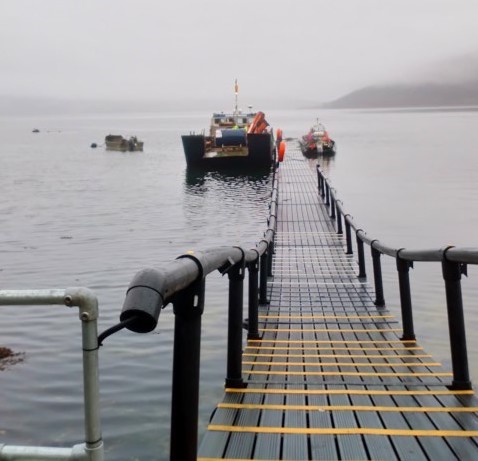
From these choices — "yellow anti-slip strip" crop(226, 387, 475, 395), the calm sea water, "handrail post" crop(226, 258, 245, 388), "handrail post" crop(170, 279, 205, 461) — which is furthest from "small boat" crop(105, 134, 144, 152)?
"handrail post" crop(170, 279, 205, 461)

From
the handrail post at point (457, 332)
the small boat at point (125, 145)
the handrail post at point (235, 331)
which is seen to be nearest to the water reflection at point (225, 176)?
the small boat at point (125, 145)

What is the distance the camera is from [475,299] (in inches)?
501

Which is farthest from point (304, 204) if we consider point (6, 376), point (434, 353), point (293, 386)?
point (293, 386)

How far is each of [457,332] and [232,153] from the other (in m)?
41.6

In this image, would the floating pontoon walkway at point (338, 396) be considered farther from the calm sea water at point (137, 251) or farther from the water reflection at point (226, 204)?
the water reflection at point (226, 204)

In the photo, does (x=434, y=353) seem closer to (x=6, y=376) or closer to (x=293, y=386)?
(x=293, y=386)

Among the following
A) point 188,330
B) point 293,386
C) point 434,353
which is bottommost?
point 434,353

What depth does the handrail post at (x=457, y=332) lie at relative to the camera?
4.78 meters

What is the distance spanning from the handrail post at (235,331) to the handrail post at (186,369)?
1.95m

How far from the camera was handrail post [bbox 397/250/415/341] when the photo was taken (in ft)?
20.8

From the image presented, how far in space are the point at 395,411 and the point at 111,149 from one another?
76017 mm

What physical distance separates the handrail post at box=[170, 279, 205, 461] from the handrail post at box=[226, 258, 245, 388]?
1945 millimetres

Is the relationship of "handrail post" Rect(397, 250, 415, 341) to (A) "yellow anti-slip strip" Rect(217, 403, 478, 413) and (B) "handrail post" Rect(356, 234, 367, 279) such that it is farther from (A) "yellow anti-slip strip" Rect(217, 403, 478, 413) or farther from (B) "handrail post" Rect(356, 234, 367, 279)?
(B) "handrail post" Rect(356, 234, 367, 279)

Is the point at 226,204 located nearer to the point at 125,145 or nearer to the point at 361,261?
the point at 361,261
